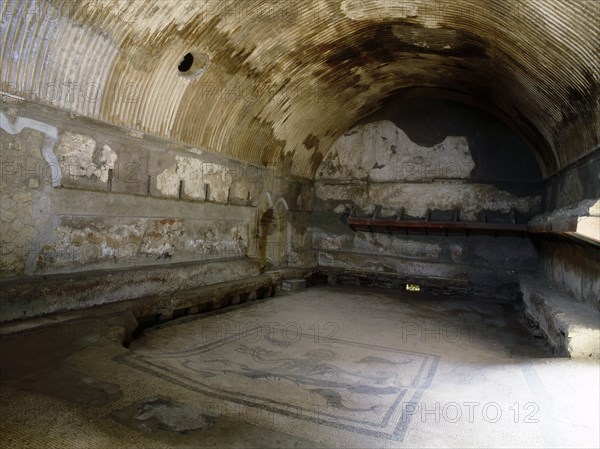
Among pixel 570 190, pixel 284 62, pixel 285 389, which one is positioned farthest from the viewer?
pixel 284 62

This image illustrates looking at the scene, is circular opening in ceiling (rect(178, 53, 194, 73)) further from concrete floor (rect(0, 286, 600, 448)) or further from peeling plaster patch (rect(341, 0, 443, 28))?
concrete floor (rect(0, 286, 600, 448))

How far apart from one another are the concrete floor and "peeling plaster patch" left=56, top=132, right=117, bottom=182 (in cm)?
187

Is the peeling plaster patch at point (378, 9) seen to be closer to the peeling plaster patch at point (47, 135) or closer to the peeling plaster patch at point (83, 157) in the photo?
the peeling plaster patch at point (83, 157)

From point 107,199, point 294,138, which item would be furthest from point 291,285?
point 107,199

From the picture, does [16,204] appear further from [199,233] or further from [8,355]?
[199,233]

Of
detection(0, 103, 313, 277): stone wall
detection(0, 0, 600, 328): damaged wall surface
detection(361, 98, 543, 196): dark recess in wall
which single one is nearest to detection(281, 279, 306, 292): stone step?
detection(0, 0, 600, 328): damaged wall surface

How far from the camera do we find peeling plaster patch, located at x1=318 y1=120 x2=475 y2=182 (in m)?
10.7

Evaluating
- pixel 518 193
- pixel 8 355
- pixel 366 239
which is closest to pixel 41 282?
pixel 8 355

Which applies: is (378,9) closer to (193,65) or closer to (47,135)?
(193,65)

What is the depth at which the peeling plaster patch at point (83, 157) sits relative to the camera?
5.23m

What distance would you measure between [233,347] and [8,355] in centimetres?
227

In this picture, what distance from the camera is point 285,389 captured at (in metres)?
3.91

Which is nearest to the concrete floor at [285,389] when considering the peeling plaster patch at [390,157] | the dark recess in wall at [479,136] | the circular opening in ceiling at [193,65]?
the circular opening in ceiling at [193,65]

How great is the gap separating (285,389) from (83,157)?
3797 millimetres
